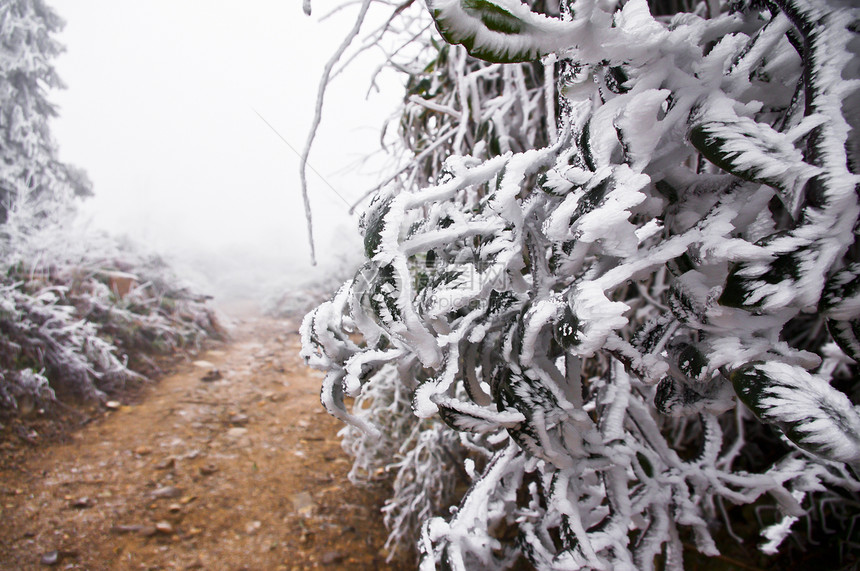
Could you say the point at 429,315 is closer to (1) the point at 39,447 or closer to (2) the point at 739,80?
(2) the point at 739,80

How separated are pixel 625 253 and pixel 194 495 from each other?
2.17 meters

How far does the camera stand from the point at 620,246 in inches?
12.4

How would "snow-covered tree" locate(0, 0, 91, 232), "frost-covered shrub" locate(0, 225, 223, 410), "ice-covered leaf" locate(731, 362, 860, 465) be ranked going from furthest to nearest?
1. "snow-covered tree" locate(0, 0, 91, 232)
2. "frost-covered shrub" locate(0, 225, 223, 410)
3. "ice-covered leaf" locate(731, 362, 860, 465)

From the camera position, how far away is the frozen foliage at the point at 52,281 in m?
2.72

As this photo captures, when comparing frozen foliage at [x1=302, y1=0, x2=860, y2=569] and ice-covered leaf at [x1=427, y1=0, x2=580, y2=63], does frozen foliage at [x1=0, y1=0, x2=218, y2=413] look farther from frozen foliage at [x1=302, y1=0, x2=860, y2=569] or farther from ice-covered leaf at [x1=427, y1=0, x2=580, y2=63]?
ice-covered leaf at [x1=427, y1=0, x2=580, y2=63]

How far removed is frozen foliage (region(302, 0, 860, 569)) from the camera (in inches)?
10.5

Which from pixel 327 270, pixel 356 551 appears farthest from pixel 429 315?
pixel 327 270

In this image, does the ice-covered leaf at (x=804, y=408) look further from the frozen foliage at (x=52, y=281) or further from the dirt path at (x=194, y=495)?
the frozen foliage at (x=52, y=281)

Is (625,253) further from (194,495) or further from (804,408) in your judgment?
(194,495)

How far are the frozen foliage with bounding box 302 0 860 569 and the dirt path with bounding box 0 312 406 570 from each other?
4.17 feet

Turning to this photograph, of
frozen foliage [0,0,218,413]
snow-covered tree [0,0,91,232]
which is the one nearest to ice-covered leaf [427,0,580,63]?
frozen foliage [0,0,218,413]

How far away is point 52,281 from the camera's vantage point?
340cm

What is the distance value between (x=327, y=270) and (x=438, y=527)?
460 centimetres

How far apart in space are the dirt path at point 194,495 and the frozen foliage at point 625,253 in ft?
4.17
